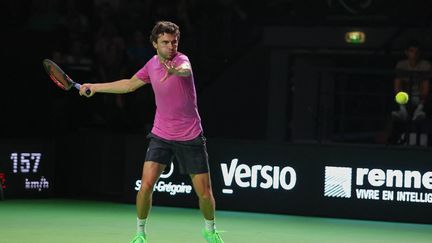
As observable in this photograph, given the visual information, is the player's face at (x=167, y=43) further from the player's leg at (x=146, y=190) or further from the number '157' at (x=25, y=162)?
the number '157' at (x=25, y=162)

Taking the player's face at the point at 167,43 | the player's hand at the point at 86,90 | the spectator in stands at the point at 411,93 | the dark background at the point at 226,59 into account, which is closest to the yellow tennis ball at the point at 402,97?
the spectator in stands at the point at 411,93

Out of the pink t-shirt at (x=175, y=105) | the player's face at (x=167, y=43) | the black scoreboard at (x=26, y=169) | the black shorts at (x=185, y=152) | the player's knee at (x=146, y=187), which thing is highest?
the player's face at (x=167, y=43)

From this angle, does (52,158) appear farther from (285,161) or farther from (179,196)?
(285,161)

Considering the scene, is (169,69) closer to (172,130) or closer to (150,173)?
(172,130)

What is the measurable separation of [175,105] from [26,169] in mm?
6179

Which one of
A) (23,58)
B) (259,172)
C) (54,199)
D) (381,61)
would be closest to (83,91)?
(259,172)

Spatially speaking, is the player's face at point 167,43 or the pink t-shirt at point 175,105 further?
the pink t-shirt at point 175,105

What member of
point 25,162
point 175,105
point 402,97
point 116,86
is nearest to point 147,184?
point 175,105

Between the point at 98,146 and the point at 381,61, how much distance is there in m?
5.28

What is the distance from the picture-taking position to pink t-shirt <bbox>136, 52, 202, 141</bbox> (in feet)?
31.9

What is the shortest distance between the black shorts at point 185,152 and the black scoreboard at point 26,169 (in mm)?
5758

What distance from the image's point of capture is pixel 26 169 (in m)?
15.4

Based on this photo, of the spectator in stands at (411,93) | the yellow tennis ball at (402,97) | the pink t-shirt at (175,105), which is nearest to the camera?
the pink t-shirt at (175,105)

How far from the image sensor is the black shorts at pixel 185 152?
9.88 meters
